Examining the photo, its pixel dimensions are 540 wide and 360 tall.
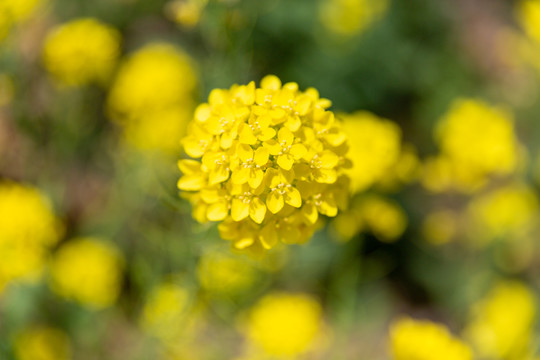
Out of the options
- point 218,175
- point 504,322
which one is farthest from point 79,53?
point 504,322

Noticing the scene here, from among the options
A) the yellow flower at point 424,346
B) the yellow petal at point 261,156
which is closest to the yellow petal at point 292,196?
the yellow petal at point 261,156

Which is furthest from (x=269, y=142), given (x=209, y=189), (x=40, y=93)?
(x=40, y=93)

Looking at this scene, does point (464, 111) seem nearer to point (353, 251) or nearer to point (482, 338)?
point (353, 251)

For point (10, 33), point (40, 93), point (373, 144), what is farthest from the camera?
point (40, 93)

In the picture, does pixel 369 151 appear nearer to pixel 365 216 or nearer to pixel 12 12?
→ pixel 365 216

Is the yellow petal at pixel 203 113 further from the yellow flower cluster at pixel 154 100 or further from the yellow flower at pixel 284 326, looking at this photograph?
the yellow flower cluster at pixel 154 100

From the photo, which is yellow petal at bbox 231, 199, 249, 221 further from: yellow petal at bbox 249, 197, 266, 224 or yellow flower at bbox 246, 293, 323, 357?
yellow flower at bbox 246, 293, 323, 357

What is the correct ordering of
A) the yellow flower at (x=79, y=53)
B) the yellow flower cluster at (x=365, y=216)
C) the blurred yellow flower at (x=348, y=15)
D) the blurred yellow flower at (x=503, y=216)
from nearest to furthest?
the yellow flower cluster at (x=365, y=216) < the yellow flower at (x=79, y=53) < the blurred yellow flower at (x=503, y=216) < the blurred yellow flower at (x=348, y=15)
